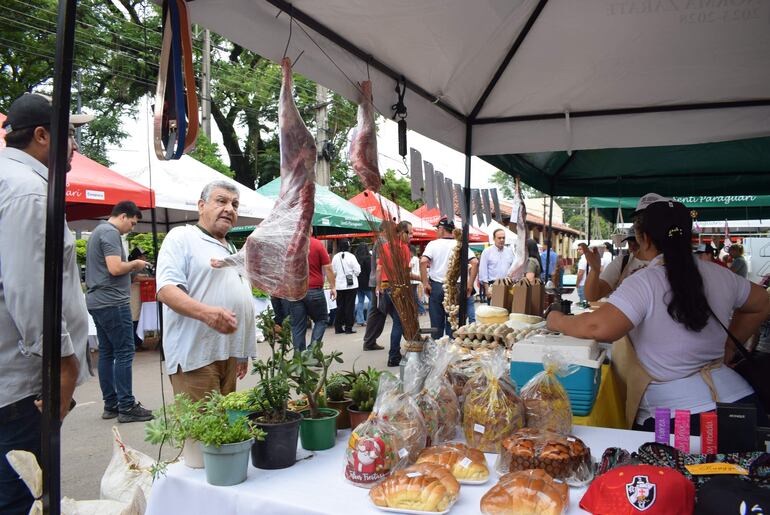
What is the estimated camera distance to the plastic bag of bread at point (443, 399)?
1.98 m

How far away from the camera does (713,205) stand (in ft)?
32.8

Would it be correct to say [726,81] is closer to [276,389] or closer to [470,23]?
[470,23]

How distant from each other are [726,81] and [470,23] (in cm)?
179

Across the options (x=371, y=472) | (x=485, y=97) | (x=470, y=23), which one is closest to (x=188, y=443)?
(x=371, y=472)

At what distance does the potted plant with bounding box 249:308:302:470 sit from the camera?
173cm

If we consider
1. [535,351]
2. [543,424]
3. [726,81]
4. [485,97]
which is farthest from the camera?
[485,97]

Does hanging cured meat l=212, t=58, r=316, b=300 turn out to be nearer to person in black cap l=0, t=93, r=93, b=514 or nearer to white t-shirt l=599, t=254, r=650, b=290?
person in black cap l=0, t=93, r=93, b=514

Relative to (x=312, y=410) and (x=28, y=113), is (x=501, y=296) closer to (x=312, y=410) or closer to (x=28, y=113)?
(x=312, y=410)

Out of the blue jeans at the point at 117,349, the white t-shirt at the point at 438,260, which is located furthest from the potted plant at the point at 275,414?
the white t-shirt at the point at 438,260

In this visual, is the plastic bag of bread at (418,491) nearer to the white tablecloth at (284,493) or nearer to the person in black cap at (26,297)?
the white tablecloth at (284,493)

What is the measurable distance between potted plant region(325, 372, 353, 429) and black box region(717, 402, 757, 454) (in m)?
1.28

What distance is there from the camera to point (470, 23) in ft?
8.95

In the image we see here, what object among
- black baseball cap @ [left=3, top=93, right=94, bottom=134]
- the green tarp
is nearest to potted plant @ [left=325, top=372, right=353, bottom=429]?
black baseball cap @ [left=3, top=93, right=94, bottom=134]

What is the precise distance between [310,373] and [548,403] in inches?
34.9
